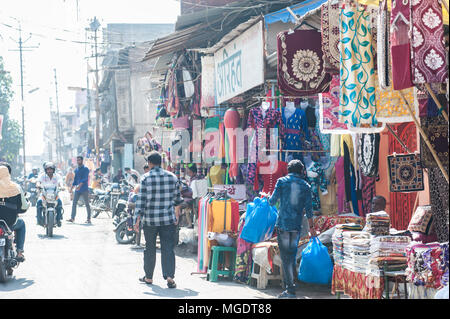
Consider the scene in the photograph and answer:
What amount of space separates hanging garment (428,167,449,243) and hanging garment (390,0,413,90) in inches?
59.9

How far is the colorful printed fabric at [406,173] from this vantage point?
9.10 m

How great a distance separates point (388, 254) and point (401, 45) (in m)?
2.67

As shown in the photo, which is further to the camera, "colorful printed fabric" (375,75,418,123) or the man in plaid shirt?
the man in plaid shirt

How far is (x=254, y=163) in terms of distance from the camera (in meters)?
12.0

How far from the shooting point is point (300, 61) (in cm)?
1019

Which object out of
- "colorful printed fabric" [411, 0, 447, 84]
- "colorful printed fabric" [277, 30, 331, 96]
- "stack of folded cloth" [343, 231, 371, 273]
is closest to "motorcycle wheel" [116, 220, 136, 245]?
"colorful printed fabric" [277, 30, 331, 96]

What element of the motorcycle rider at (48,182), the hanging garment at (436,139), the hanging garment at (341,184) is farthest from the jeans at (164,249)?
the motorcycle rider at (48,182)

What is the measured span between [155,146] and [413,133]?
440 inches

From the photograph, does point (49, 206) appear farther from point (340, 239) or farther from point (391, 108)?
point (391, 108)

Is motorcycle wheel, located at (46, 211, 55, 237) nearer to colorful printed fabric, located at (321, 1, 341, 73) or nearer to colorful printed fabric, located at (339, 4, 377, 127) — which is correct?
colorful printed fabric, located at (321, 1, 341, 73)

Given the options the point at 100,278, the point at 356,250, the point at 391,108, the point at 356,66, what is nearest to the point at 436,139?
the point at 391,108

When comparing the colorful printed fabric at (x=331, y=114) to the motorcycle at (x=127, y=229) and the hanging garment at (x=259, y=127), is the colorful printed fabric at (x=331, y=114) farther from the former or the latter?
the motorcycle at (x=127, y=229)

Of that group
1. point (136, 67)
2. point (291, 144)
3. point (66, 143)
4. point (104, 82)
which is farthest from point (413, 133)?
point (66, 143)

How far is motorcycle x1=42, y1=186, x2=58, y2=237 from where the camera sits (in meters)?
16.7
